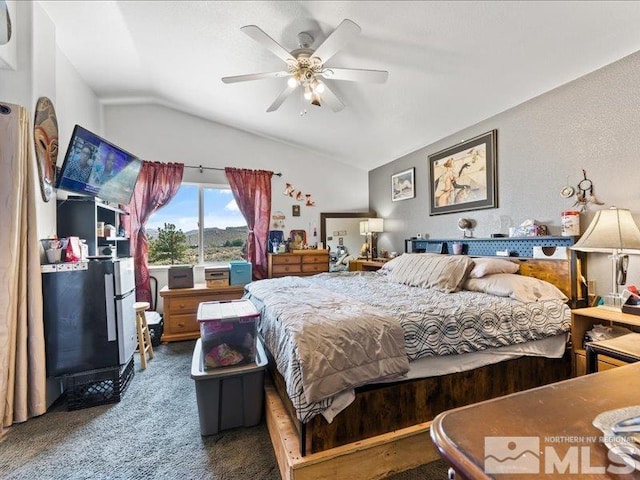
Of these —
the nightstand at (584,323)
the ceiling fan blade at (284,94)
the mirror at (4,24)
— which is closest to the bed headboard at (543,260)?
the nightstand at (584,323)

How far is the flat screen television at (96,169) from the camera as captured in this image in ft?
8.09

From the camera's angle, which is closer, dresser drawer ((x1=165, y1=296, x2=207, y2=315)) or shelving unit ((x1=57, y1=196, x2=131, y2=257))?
shelving unit ((x1=57, y1=196, x2=131, y2=257))

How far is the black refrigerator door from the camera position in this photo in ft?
7.47

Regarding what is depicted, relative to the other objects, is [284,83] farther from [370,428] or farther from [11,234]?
[370,428]

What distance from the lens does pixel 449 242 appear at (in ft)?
12.0

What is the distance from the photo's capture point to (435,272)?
9.12ft

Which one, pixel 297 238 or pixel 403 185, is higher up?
pixel 403 185

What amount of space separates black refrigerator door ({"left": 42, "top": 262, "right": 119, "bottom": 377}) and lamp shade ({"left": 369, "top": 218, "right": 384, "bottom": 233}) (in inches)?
144

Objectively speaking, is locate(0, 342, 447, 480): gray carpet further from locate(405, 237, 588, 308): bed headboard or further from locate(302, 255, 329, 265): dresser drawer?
locate(302, 255, 329, 265): dresser drawer

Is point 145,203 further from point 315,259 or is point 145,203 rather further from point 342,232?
point 342,232

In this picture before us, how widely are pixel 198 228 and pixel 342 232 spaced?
2.33 meters

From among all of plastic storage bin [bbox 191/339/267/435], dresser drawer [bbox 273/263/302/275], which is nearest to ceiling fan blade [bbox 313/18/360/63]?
plastic storage bin [bbox 191/339/267/435]

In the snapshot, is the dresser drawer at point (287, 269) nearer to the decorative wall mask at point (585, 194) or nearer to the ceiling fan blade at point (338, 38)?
the ceiling fan blade at point (338, 38)

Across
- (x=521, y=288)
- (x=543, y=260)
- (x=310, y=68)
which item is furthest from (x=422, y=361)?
(x=310, y=68)
